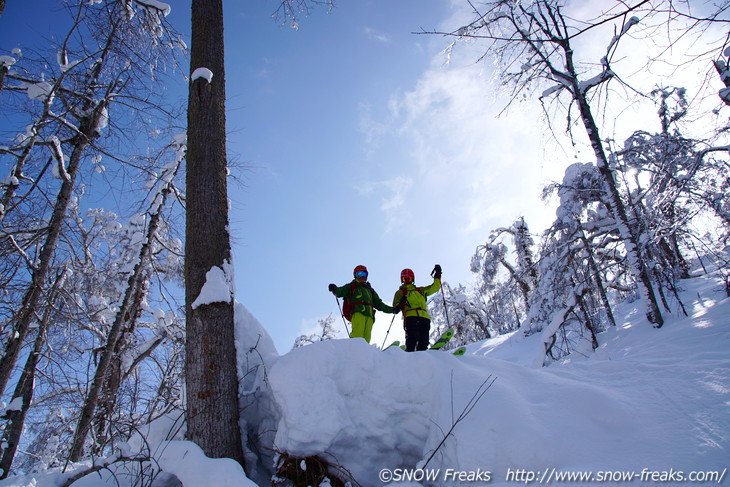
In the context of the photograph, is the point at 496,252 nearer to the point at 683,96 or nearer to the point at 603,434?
the point at 683,96

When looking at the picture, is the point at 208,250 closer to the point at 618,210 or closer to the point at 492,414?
the point at 492,414

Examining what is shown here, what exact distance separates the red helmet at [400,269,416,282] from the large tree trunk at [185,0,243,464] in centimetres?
433

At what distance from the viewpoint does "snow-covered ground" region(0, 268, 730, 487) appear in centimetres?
219

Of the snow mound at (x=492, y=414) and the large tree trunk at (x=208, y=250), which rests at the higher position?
the large tree trunk at (x=208, y=250)

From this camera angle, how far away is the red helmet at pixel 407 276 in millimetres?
6887

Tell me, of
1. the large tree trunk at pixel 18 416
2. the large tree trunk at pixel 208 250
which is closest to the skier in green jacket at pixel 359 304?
the large tree trunk at pixel 208 250

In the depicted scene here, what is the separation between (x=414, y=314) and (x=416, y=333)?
34cm

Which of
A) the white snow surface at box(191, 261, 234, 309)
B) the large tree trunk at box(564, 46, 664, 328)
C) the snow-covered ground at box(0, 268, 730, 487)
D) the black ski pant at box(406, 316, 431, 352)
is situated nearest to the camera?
the snow-covered ground at box(0, 268, 730, 487)

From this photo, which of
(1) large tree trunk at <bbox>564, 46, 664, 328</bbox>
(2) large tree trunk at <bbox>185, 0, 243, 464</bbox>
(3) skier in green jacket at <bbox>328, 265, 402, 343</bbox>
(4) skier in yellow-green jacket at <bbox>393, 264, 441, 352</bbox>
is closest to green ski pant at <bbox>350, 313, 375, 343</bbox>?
(3) skier in green jacket at <bbox>328, 265, 402, 343</bbox>

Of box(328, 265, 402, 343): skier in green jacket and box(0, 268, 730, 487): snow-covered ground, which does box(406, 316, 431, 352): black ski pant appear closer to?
box(328, 265, 402, 343): skier in green jacket

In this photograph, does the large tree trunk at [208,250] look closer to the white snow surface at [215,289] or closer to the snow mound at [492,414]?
the white snow surface at [215,289]

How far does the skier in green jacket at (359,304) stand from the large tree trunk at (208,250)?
324 cm

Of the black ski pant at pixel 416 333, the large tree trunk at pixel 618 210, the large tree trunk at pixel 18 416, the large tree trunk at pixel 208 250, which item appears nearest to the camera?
the large tree trunk at pixel 208 250

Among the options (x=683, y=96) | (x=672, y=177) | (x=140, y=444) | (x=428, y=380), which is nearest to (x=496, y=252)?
(x=683, y=96)
